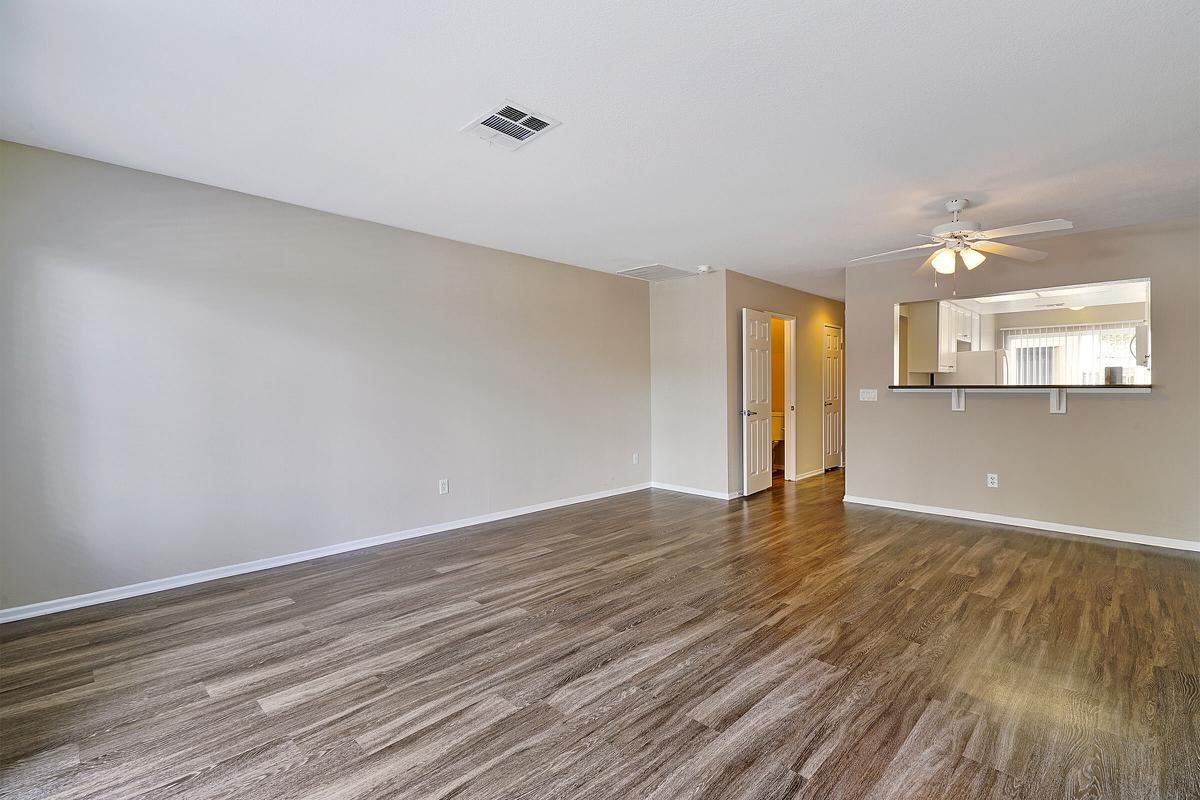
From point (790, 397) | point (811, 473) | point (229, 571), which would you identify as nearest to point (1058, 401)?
point (790, 397)

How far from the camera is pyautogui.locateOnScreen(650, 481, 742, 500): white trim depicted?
618cm

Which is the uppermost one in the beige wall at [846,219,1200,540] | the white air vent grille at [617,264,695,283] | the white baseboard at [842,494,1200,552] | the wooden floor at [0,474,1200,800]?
the white air vent grille at [617,264,695,283]

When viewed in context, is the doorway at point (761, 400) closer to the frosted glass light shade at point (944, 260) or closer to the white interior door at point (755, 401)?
the white interior door at point (755, 401)

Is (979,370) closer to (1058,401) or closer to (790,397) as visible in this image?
(1058,401)

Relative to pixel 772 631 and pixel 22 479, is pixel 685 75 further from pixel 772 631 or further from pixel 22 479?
pixel 22 479

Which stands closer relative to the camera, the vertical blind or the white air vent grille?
the vertical blind

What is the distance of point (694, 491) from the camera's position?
6.46 metres

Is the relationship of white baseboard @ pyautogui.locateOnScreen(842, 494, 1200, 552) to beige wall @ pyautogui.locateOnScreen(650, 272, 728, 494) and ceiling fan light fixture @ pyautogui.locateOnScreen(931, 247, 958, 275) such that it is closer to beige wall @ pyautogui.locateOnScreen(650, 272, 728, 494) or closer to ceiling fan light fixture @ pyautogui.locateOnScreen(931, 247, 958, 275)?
beige wall @ pyautogui.locateOnScreen(650, 272, 728, 494)

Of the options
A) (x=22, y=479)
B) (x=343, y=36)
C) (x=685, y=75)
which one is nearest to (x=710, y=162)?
(x=685, y=75)

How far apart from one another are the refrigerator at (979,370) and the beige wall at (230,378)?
4112 mm

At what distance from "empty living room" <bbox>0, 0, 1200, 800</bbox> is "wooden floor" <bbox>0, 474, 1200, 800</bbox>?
0.08 ft

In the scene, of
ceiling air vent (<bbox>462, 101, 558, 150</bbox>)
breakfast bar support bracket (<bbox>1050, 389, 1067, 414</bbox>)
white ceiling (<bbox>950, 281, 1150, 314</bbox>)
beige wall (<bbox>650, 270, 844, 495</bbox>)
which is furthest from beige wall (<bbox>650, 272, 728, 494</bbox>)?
ceiling air vent (<bbox>462, 101, 558, 150</bbox>)

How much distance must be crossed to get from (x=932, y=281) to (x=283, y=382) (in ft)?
19.6

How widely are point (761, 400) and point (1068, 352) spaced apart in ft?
9.43
